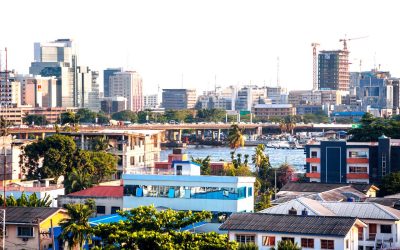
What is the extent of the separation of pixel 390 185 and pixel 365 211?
11732 mm

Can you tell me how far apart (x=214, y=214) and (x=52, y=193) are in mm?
7739

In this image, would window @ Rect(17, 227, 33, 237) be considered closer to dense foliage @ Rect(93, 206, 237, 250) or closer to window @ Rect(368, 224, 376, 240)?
dense foliage @ Rect(93, 206, 237, 250)

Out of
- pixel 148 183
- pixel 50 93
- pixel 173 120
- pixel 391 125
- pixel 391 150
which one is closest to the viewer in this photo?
pixel 148 183

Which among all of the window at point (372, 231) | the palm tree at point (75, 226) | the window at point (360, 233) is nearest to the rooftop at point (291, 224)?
the window at point (360, 233)

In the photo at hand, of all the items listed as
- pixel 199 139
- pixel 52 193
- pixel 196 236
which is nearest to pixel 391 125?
pixel 52 193

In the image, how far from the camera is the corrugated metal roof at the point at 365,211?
2585cm

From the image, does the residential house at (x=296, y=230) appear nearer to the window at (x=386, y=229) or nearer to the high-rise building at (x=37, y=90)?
the window at (x=386, y=229)

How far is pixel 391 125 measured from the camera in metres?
59.9

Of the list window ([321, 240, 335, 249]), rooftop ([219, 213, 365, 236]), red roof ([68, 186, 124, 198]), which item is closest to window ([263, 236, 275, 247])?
rooftop ([219, 213, 365, 236])

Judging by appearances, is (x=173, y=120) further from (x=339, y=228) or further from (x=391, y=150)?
(x=339, y=228)

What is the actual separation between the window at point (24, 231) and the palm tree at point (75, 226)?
210cm

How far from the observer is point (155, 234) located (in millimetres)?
18719

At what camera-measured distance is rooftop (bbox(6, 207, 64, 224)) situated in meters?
25.0

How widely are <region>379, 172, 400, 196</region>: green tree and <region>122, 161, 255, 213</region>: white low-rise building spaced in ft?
34.0
